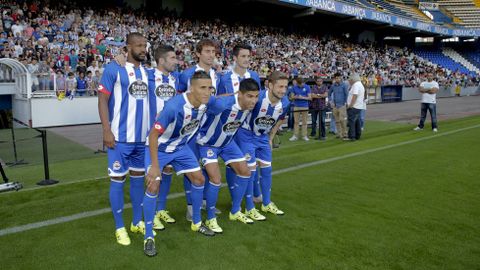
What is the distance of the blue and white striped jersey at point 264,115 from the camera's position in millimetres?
4844

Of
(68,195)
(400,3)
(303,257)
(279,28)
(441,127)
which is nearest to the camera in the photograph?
(303,257)

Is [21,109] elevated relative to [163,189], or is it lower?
elevated

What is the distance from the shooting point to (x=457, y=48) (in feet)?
165

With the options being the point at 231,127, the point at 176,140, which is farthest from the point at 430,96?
the point at 176,140

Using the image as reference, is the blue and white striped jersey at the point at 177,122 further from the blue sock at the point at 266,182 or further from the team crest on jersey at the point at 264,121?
the blue sock at the point at 266,182

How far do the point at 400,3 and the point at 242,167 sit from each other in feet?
155

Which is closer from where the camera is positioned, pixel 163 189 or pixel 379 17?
pixel 163 189

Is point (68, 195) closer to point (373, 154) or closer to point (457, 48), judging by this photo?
point (373, 154)

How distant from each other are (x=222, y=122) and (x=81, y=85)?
474 inches

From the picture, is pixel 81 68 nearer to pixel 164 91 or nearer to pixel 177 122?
pixel 164 91

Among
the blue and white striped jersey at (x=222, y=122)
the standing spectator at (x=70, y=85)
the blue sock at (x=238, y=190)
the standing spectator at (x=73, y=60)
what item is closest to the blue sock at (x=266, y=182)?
A: the blue sock at (x=238, y=190)

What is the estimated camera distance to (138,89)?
4102 mm

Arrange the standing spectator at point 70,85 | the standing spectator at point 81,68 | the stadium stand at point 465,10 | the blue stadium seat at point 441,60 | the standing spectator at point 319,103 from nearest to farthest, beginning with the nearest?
the standing spectator at point 319,103, the standing spectator at point 70,85, the standing spectator at point 81,68, the blue stadium seat at point 441,60, the stadium stand at point 465,10

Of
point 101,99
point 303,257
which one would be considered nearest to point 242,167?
point 303,257
